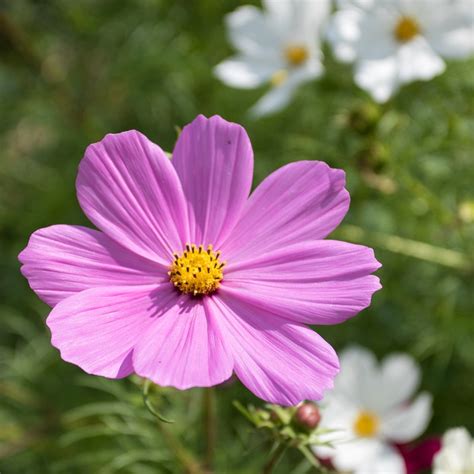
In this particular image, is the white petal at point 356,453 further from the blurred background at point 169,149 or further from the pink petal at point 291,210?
the pink petal at point 291,210

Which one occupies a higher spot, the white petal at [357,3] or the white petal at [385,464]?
the white petal at [357,3]

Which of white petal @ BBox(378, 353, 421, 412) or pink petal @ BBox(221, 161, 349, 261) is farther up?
pink petal @ BBox(221, 161, 349, 261)

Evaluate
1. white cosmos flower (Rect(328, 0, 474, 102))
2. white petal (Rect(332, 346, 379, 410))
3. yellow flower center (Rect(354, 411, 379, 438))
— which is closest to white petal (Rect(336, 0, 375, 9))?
white cosmos flower (Rect(328, 0, 474, 102))

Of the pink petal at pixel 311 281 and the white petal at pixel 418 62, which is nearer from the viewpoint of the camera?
the pink petal at pixel 311 281

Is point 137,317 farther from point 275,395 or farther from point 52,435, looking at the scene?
point 52,435

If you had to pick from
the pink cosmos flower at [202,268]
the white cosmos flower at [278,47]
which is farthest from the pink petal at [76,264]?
the white cosmos flower at [278,47]

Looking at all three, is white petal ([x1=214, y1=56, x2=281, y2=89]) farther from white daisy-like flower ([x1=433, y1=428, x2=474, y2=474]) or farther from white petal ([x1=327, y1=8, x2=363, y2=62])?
white daisy-like flower ([x1=433, y1=428, x2=474, y2=474])

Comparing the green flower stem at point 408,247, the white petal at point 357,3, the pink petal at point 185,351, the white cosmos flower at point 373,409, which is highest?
the white petal at point 357,3
